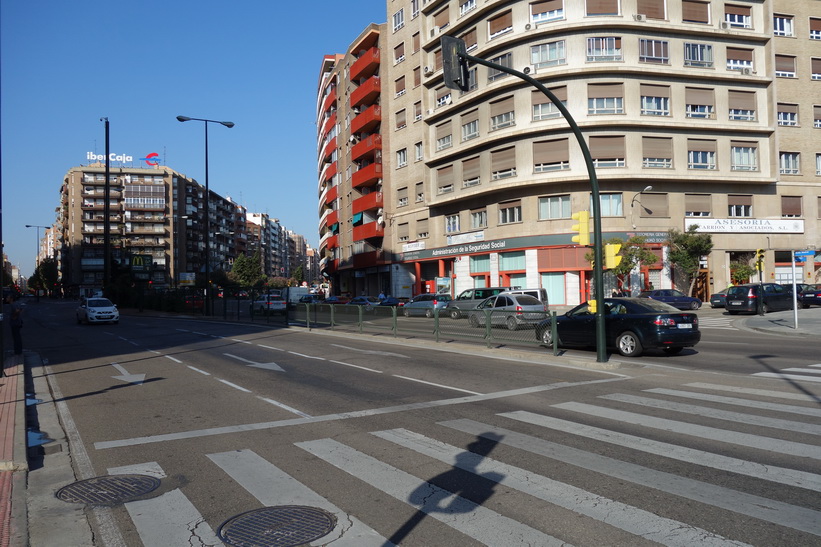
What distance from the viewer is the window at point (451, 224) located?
148 feet

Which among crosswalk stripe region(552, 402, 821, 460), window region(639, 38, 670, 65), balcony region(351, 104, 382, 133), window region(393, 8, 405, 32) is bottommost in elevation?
crosswalk stripe region(552, 402, 821, 460)

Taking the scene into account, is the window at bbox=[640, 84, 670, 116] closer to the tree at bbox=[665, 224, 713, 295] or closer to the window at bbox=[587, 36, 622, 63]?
the window at bbox=[587, 36, 622, 63]

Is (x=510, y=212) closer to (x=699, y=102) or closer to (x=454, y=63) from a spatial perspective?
(x=699, y=102)

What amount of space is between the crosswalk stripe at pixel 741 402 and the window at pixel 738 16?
37.4m

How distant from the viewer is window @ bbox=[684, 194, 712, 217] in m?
38.3

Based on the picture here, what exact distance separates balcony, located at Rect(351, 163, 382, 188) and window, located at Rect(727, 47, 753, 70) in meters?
27.7

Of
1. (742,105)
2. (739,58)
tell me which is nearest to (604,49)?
(739,58)

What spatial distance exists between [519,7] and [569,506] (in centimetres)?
3818

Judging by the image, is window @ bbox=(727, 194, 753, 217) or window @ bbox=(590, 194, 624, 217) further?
window @ bbox=(727, 194, 753, 217)

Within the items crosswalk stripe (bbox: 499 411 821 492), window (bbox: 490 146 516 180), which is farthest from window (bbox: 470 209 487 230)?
crosswalk stripe (bbox: 499 411 821 492)

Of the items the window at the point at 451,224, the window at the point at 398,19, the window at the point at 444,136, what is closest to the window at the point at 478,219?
the window at the point at 451,224

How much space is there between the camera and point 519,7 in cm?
3759

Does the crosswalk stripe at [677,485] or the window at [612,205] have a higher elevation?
the window at [612,205]

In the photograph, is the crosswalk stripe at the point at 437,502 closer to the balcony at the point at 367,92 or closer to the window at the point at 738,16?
the window at the point at 738,16
